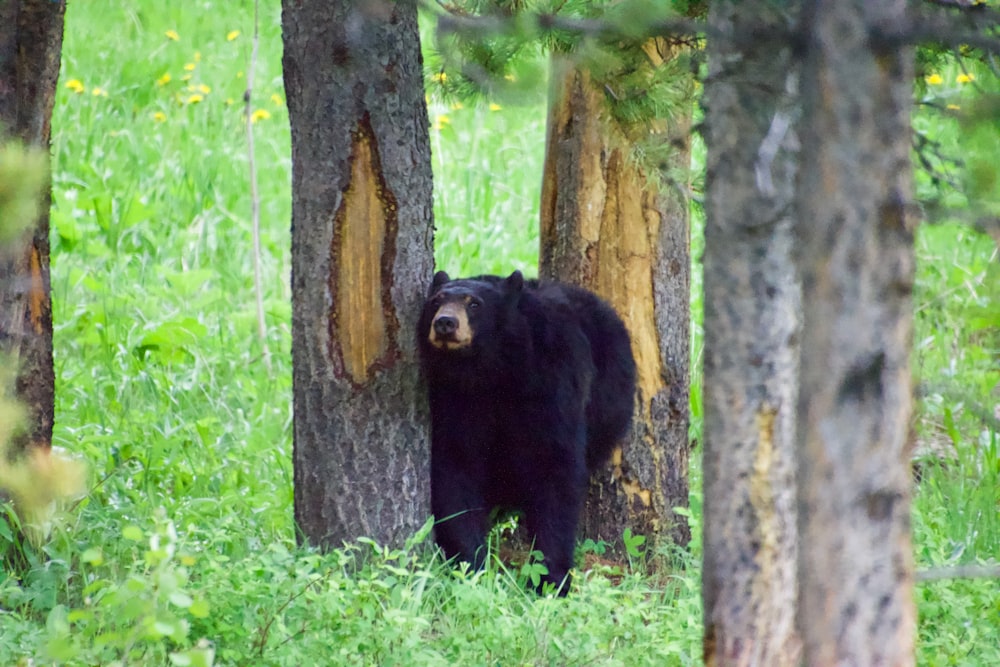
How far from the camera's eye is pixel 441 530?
4285 millimetres

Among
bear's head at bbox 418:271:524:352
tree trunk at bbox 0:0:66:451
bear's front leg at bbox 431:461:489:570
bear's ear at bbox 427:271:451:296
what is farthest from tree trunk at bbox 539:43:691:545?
tree trunk at bbox 0:0:66:451

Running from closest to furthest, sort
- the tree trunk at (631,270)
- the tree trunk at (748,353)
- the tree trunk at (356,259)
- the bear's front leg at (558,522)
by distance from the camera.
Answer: the tree trunk at (748,353), the tree trunk at (356,259), the bear's front leg at (558,522), the tree trunk at (631,270)

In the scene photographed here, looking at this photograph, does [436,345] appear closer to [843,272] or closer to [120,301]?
[843,272]

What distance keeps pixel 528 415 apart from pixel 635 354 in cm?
54

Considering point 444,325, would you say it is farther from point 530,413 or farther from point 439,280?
point 530,413

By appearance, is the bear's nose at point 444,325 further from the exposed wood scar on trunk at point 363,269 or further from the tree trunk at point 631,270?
the tree trunk at point 631,270

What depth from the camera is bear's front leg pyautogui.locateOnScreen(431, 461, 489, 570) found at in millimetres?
4258

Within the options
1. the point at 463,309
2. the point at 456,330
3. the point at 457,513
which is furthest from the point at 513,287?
the point at 457,513

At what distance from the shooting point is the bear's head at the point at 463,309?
154 inches

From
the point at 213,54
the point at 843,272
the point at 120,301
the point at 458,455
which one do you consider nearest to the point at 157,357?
the point at 120,301

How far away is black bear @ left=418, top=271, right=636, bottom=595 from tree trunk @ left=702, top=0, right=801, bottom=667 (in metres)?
2.09

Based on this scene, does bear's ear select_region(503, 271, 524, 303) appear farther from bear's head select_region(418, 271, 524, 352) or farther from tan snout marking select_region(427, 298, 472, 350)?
tan snout marking select_region(427, 298, 472, 350)

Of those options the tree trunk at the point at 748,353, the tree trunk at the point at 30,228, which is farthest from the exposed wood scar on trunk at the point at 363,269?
the tree trunk at the point at 748,353

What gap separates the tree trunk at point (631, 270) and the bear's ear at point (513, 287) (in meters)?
0.33
